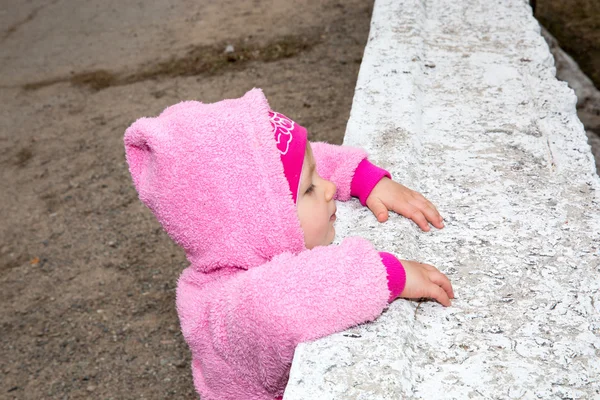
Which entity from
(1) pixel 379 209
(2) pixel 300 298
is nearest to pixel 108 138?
(1) pixel 379 209

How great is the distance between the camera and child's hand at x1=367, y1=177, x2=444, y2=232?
5.56 ft

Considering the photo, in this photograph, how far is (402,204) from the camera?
1708mm

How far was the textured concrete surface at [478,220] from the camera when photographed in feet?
4.33

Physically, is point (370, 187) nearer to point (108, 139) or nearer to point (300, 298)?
point (300, 298)

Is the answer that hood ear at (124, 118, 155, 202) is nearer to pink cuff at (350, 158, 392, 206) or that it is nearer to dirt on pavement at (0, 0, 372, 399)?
pink cuff at (350, 158, 392, 206)

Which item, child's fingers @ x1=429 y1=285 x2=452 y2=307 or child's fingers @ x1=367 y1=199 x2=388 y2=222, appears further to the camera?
child's fingers @ x1=367 y1=199 x2=388 y2=222

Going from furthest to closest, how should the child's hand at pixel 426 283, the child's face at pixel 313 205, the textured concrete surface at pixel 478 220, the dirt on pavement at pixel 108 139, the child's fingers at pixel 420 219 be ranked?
the dirt on pavement at pixel 108 139
the child's fingers at pixel 420 219
the child's face at pixel 313 205
the child's hand at pixel 426 283
the textured concrete surface at pixel 478 220

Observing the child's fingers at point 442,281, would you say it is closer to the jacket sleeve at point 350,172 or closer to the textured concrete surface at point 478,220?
the textured concrete surface at point 478,220

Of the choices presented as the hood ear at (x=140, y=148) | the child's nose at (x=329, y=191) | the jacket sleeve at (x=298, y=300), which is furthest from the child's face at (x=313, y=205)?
the hood ear at (x=140, y=148)

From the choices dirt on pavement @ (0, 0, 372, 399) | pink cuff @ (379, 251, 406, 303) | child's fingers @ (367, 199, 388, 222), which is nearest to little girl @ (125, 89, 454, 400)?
pink cuff @ (379, 251, 406, 303)

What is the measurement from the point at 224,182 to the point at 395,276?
41 cm

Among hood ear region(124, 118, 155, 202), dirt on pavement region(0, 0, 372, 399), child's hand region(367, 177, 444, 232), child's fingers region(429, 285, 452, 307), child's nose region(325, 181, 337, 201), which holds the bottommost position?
dirt on pavement region(0, 0, 372, 399)

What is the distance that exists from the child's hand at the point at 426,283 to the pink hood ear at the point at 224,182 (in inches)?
9.9

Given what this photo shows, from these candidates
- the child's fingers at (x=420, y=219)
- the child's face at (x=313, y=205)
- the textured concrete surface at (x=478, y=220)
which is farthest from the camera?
the child's fingers at (x=420, y=219)
